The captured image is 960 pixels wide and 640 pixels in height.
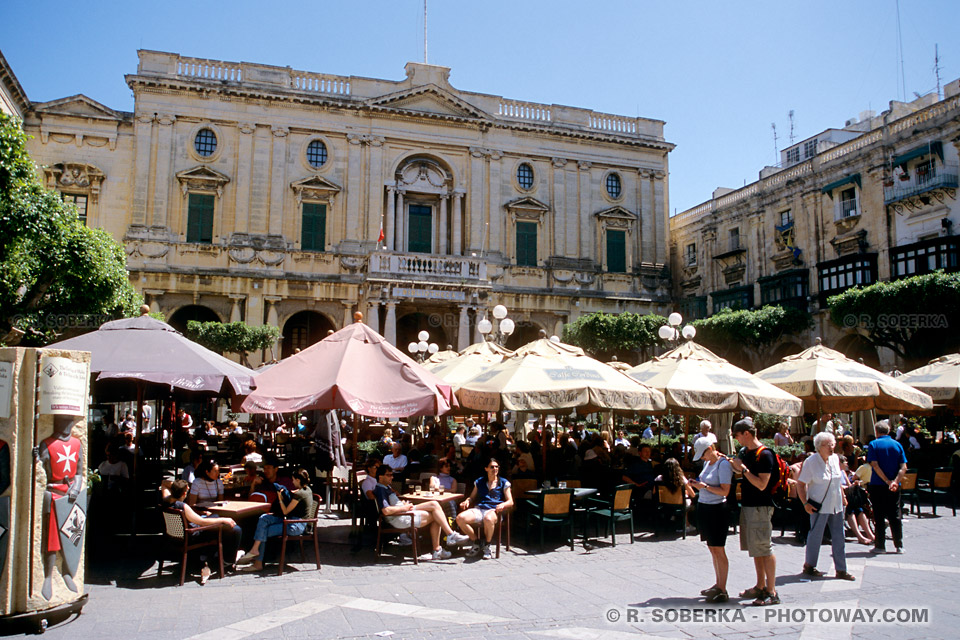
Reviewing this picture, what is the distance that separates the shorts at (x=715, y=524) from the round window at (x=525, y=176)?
29.8m

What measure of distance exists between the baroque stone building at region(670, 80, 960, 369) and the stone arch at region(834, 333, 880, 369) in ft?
0.16

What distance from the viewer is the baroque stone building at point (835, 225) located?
90.3ft

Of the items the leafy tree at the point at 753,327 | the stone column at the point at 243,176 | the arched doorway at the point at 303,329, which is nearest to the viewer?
the stone column at the point at 243,176

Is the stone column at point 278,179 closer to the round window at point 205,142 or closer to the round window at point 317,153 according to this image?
the round window at point 317,153

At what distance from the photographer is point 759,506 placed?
6.98 meters

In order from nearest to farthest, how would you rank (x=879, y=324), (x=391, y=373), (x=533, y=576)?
(x=533, y=576), (x=391, y=373), (x=879, y=324)

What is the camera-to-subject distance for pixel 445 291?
30.5 metres

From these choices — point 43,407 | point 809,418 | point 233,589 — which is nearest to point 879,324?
point 809,418

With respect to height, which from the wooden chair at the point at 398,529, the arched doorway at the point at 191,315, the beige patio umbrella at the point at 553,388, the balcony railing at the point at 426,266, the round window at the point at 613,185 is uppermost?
the round window at the point at 613,185

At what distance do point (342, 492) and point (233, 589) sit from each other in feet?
15.4

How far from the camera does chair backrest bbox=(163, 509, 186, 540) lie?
25.8ft

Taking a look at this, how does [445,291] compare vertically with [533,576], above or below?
above

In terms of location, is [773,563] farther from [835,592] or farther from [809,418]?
[809,418]

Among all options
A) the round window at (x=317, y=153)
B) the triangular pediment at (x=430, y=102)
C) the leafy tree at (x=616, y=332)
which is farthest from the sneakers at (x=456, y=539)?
the triangular pediment at (x=430, y=102)
